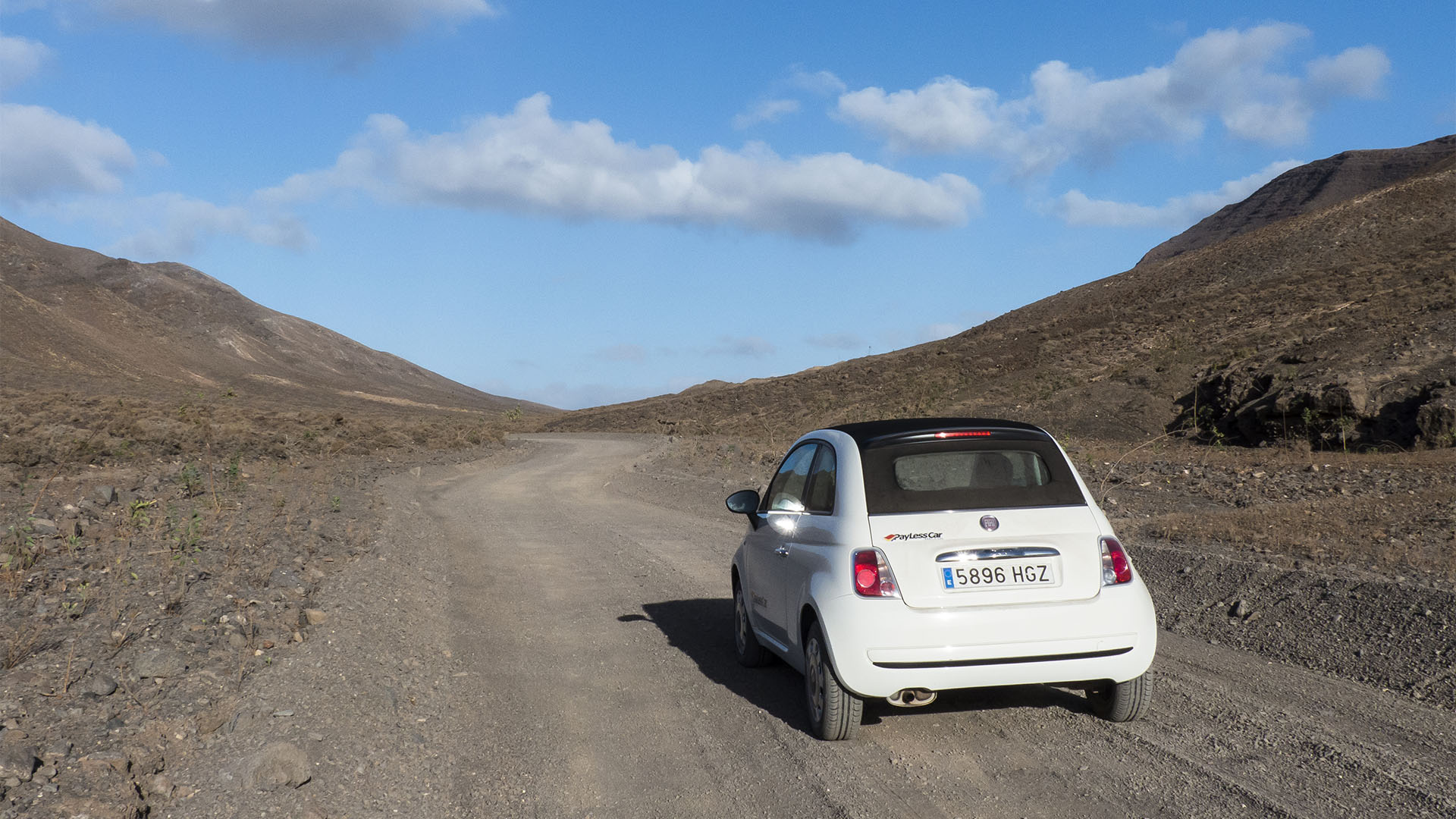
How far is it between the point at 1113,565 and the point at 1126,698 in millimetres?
732

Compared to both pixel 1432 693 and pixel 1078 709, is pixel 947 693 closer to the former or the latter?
pixel 1078 709

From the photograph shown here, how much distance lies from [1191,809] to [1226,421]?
27996 mm

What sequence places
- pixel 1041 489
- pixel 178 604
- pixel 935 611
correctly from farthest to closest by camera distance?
pixel 178 604
pixel 1041 489
pixel 935 611

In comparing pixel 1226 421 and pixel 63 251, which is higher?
pixel 63 251

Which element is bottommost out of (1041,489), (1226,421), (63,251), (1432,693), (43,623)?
(43,623)

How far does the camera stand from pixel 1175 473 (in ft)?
58.5

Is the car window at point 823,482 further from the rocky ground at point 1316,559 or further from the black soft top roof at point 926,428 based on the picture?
the rocky ground at point 1316,559

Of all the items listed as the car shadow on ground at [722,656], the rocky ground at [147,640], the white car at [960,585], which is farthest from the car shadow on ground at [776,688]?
the rocky ground at [147,640]

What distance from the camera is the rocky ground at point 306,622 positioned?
464cm

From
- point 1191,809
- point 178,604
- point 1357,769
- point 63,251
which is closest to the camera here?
point 1191,809

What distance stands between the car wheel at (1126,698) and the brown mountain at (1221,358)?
58.1ft

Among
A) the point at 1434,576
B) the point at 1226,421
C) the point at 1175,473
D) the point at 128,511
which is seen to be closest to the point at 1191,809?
the point at 1434,576

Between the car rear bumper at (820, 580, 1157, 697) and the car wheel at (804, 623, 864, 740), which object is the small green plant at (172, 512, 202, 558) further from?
the car rear bumper at (820, 580, 1157, 697)

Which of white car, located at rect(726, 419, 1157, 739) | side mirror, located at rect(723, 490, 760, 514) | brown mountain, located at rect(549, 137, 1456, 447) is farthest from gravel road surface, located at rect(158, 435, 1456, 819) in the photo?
brown mountain, located at rect(549, 137, 1456, 447)
